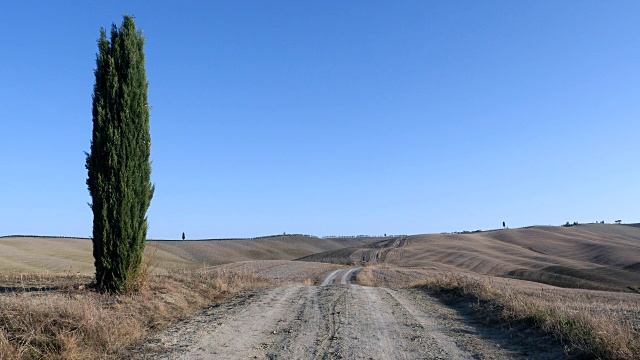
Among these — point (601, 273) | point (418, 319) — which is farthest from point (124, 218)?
point (601, 273)

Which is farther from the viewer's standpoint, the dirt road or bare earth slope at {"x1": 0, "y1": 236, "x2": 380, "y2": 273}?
bare earth slope at {"x1": 0, "y1": 236, "x2": 380, "y2": 273}

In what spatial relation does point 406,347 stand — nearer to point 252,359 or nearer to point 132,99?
point 252,359

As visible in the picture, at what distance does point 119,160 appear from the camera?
1334cm

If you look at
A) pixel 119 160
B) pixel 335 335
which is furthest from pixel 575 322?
pixel 119 160

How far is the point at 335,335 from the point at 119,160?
773 cm

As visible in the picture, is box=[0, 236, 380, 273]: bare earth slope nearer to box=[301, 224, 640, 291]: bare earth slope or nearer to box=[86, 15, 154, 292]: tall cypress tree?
box=[301, 224, 640, 291]: bare earth slope

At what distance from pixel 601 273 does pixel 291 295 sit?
154 ft

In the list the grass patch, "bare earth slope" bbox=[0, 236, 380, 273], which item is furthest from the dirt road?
"bare earth slope" bbox=[0, 236, 380, 273]

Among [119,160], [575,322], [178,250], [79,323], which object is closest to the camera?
[79,323]

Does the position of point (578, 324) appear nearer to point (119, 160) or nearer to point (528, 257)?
point (119, 160)

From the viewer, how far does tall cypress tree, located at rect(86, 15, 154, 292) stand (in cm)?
1306

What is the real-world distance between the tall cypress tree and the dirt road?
2981 millimetres

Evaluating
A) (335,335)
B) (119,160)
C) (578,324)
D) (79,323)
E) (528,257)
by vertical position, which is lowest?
(528,257)

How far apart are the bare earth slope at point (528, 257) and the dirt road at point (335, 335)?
35.8 m
